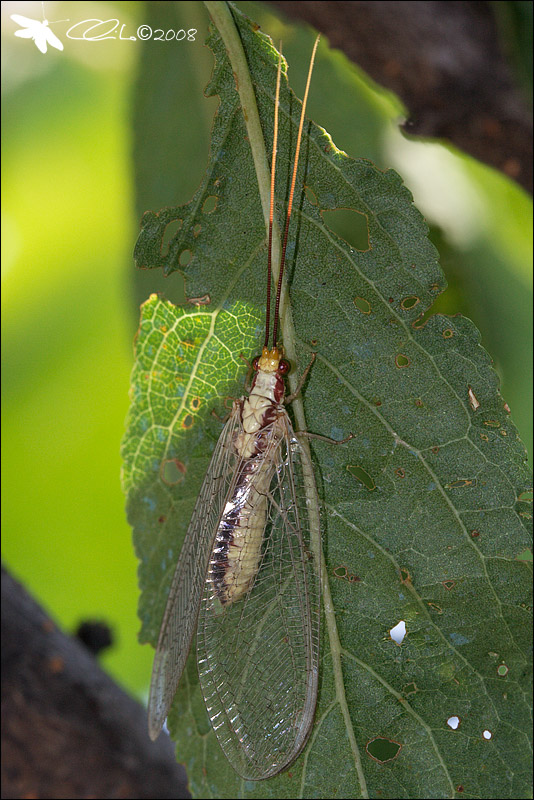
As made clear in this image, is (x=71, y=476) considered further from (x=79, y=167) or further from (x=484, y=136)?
(x=484, y=136)

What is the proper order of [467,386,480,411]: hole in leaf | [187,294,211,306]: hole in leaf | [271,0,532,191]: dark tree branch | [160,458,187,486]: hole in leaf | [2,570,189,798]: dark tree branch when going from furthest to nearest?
[2,570,189,798]: dark tree branch < [160,458,187,486]: hole in leaf < [187,294,211,306]: hole in leaf < [467,386,480,411]: hole in leaf < [271,0,532,191]: dark tree branch

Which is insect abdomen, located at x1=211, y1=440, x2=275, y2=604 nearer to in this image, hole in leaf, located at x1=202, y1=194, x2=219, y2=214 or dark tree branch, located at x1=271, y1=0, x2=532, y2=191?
hole in leaf, located at x1=202, y1=194, x2=219, y2=214

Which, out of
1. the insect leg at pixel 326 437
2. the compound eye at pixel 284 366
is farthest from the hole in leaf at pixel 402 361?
the compound eye at pixel 284 366

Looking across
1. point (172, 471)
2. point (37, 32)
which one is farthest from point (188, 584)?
point (37, 32)

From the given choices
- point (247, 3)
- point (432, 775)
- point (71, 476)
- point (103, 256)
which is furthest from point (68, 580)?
point (247, 3)

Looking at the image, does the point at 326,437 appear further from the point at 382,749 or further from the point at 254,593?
the point at 382,749

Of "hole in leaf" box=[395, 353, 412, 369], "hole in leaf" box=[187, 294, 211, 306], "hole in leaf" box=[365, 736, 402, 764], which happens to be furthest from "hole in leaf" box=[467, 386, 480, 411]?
"hole in leaf" box=[365, 736, 402, 764]

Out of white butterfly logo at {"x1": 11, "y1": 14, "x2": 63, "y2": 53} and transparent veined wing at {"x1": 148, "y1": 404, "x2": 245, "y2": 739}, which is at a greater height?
white butterfly logo at {"x1": 11, "y1": 14, "x2": 63, "y2": 53}

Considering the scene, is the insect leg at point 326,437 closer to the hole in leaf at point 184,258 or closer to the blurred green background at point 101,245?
the blurred green background at point 101,245
